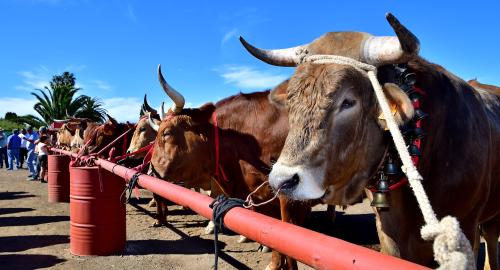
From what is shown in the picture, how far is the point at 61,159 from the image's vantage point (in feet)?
34.4

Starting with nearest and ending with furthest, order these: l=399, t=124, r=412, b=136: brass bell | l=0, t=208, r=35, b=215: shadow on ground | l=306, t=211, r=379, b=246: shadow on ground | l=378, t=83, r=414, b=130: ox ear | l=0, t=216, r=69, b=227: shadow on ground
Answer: l=378, t=83, r=414, b=130: ox ear < l=399, t=124, r=412, b=136: brass bell < l=306, t=211, r=379, b=246: shadow on ground < l=0, t=216, r=69, b=227: shadow on ground < l=0, t=208, r=35, b=215: shadow on ground

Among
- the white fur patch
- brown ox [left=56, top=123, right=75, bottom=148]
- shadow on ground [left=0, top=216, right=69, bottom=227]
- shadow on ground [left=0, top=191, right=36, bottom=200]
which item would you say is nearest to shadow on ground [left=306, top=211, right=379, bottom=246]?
the white fur patch

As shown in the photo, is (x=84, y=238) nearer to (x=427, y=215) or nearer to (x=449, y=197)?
(x=449, y=197)

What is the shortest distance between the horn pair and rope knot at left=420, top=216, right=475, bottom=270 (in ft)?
3.55

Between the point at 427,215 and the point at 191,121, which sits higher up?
the point at 191,121

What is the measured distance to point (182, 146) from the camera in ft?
19.0

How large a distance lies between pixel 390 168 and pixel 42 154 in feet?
48.8

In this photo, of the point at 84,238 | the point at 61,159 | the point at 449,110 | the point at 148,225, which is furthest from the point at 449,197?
the point at 61,159

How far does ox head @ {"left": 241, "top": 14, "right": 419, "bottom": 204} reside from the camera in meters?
2.01

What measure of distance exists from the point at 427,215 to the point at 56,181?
10.7 meters

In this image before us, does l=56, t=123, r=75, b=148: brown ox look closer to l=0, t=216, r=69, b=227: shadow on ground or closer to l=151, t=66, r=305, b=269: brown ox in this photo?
l=0, t=216, r=69, b=227: shadow on ground

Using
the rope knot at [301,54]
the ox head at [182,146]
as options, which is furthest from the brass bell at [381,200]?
the ox head at [182,146]

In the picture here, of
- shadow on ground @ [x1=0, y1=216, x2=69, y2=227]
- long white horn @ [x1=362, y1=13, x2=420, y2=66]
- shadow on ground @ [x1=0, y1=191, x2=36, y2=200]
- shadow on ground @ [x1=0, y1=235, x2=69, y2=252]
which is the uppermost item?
long white horn @ [x1=362, y1=13, x2=420, y2=66]

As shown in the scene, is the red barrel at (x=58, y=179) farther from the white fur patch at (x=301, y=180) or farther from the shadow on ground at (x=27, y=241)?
the white fur patch at (x=301, y=180)
